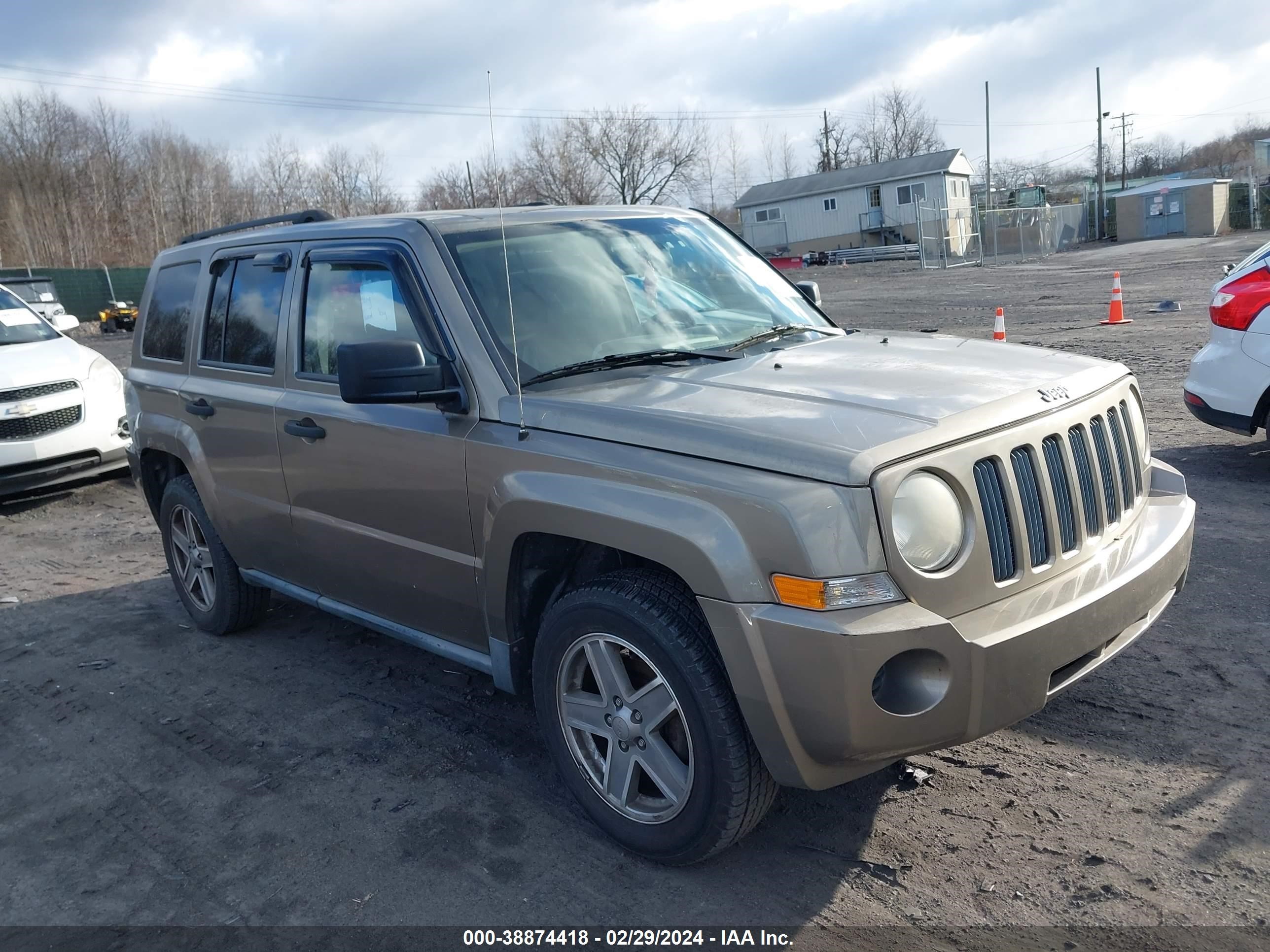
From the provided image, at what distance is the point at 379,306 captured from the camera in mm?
3947

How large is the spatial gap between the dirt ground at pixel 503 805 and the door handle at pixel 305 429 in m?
1.23

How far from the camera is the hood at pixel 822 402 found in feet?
8.89

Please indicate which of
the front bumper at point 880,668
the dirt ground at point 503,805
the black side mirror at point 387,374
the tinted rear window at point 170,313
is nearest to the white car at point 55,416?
the tinted rear window at point 170,313

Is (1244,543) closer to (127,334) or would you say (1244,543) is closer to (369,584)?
(369,584)

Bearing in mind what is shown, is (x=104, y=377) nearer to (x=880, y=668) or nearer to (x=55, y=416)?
(x=55, y=416)

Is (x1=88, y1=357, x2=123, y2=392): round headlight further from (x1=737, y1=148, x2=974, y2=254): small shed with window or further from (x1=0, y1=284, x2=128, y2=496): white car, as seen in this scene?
(x1=737, y1=148, x2=974, y2=254): small shed with window

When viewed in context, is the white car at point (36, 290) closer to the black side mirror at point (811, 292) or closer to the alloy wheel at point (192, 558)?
the alloy wheel at point (192, 558)

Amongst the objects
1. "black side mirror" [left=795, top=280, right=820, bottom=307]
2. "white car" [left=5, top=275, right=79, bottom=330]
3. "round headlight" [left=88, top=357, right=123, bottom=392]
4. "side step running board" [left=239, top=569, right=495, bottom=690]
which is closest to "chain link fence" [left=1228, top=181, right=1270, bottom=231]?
"white car" [left=5, top=275, right=79, bottom=330]

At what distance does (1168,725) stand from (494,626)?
2429 mm

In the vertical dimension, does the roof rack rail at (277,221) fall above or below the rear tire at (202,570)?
above

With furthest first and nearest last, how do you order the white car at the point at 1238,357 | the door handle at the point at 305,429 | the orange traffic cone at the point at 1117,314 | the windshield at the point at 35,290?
the windshield at the point at 35,290 → the orange traffic cone at the point at 1117,314 → the white car at the point at 1238,357 → the door handle at the point at 305,429

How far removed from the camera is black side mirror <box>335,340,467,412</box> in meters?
3.29

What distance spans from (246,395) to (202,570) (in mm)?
1443

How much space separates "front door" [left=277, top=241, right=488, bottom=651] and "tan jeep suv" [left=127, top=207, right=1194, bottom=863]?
1cm
